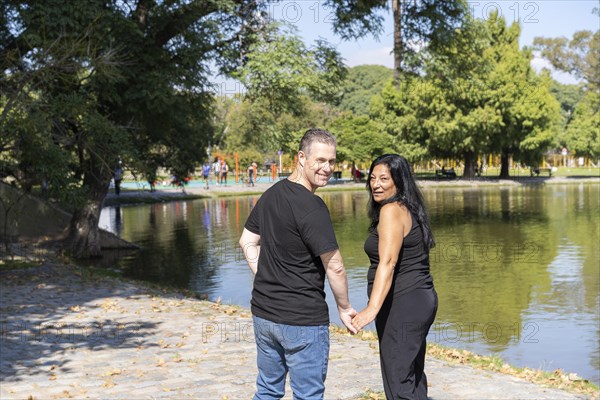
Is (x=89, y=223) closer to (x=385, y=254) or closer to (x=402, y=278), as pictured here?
(x=402, y=278)

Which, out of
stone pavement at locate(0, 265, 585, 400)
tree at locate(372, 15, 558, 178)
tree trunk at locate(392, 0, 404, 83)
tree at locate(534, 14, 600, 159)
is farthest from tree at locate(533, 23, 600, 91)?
stone pavement at locate(0, 265, 585, 400)

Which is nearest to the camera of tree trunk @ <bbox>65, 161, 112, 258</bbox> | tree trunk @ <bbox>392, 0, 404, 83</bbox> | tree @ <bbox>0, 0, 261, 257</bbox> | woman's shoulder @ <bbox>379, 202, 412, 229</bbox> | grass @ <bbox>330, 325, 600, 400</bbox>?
woman's shoulder @ <bbox>379, 202, 412, 229</bbox>

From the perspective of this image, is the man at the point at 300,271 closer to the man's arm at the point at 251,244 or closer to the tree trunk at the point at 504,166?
the man's arm at the point at 251,244

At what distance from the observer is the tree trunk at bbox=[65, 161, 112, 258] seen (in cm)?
1925

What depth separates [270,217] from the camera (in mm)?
4250

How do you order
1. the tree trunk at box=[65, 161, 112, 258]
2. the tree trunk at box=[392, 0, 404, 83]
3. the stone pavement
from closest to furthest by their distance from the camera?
1. the stone pavement
2. the tree trunk at box=[65, 161, 112, 258]
3. the tree trunk at box=[392, 0, 404, 83]

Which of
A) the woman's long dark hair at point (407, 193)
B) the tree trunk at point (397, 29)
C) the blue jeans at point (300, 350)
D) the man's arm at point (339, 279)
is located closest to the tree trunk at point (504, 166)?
the tree trunk at point (397, 29)

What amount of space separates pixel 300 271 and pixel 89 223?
1658 centimetres

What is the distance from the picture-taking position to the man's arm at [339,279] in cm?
410

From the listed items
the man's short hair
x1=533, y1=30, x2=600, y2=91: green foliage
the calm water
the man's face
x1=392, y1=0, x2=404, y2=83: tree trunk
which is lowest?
the calm water

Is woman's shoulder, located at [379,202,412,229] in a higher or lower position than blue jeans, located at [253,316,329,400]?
higher

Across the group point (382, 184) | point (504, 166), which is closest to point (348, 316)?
point (382, 184)

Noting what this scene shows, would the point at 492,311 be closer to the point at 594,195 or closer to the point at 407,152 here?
the point at 594,195

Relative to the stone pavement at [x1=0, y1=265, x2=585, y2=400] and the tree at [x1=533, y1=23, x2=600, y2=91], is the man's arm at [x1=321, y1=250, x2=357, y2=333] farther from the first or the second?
the tree at [x1=533, y1=23, x2=600, y2=91]
